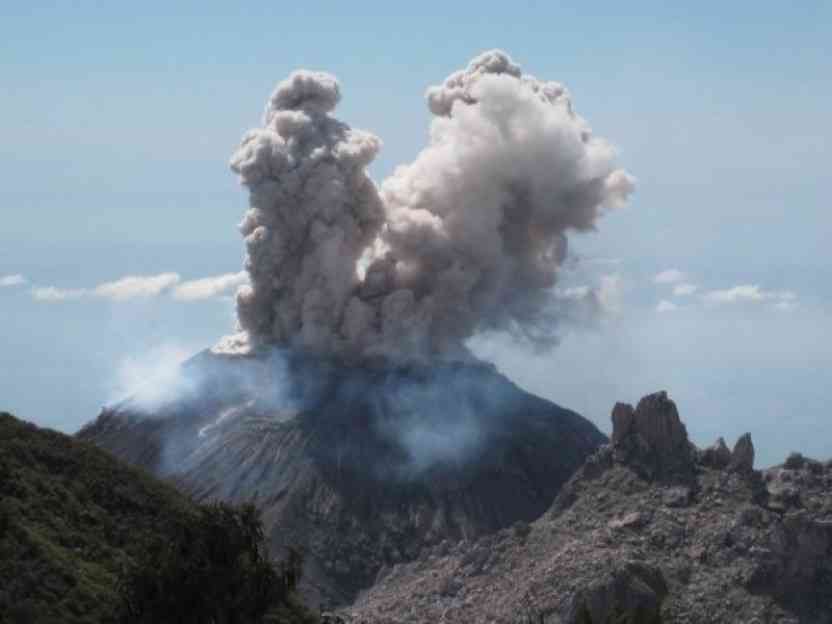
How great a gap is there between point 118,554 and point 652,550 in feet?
114

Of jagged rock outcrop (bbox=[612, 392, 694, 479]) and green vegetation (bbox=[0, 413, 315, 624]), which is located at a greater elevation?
jagged rock outcrop (bbox=[612, 392, 694, 479])

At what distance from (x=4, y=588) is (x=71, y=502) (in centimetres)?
940

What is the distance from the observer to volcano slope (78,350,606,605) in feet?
388

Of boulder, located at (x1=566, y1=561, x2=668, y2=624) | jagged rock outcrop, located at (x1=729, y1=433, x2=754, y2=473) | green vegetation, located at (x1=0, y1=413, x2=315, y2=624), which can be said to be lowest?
green vegetation, located at (x1=0, y1=413, x2=315, y2=624)

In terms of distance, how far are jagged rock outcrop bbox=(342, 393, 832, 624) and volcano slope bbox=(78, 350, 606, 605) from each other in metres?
8.65

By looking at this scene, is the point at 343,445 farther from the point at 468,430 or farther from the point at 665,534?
the point at 665,534

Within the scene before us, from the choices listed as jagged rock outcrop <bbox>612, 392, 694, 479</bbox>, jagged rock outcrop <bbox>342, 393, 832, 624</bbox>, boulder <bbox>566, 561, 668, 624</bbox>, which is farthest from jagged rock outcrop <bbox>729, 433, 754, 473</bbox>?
boulder <bbox>566, 561, 668, 624</bbox>

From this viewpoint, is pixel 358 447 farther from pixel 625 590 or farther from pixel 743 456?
pixel 625 590

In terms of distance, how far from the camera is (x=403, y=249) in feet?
423

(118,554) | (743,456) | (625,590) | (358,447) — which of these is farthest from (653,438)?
(118,554)

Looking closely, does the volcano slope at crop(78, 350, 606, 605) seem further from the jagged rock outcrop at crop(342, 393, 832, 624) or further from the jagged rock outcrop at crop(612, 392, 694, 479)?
the jagged rock outcrop at crop(612, 392, 694, 479)

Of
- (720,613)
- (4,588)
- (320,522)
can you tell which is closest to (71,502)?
(4,588)

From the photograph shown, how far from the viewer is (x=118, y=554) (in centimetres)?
6775

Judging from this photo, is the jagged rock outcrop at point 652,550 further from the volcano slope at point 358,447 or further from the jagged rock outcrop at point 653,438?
the volcano slope at point 358,447
